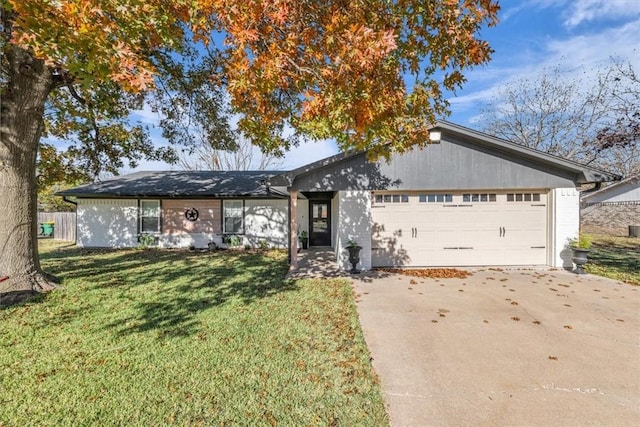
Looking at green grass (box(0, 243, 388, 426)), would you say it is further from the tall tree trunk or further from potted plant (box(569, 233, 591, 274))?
potted plant (box(569, 233, 591, 274))

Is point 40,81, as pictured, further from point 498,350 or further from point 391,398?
point 498,350

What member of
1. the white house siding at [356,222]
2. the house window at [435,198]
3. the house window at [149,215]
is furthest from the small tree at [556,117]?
the house window at [149,215]

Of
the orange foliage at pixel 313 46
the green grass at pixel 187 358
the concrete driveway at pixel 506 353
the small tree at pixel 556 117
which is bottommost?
the concrete driveway at pixel 506 353

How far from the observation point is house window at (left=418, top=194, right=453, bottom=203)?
8.69 m

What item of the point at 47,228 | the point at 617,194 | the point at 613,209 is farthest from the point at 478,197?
the point at 47,228

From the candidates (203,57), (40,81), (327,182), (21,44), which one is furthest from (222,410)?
(203,57)

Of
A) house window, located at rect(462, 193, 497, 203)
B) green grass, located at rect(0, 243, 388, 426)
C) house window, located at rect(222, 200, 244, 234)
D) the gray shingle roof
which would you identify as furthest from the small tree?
green grass, located at rect(0, 243, 388, 426)

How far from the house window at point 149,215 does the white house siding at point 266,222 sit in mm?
3933

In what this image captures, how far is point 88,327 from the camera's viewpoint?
4367 mm

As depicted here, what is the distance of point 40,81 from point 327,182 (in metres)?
6.44

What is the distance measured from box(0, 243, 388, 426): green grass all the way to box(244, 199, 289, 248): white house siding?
642 centimetres

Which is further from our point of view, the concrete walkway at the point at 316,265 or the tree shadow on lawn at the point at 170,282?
the concrete walkway at the point at 316,265

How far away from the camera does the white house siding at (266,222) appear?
13.0 metres

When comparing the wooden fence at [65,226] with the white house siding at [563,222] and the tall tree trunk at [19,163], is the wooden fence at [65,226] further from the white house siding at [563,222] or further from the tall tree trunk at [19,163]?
the white house siding at [563,222]
